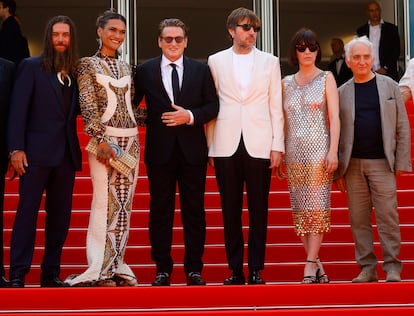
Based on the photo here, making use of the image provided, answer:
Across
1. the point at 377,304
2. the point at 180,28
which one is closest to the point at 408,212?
the point at 377,304

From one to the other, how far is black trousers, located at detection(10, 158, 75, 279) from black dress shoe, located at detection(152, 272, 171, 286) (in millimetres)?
691

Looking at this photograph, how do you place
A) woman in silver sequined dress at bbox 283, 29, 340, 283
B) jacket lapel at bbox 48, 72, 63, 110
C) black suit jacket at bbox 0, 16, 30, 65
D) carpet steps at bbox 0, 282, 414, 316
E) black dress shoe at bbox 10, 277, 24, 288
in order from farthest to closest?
1. black suit jacket at bbox 0, 16, 30, 65
2. woman in silver sequined dress at bbox 283, 29, 340, 283
3. jacket lapel at bbox 48, 72, 63, 110
4. black dress shoe at bbox 10, 277, 24, 288
5. carpet steps at bbox 0, 282, 414, 316

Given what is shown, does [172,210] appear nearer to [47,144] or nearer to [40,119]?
[47,144]

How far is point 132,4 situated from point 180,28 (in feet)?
27.0

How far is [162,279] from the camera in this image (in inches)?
252

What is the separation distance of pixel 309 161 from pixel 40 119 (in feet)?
6.30

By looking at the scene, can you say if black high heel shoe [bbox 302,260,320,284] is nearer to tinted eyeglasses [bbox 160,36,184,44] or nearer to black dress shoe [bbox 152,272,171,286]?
black dress shoe [bbox 152,272,171,286]

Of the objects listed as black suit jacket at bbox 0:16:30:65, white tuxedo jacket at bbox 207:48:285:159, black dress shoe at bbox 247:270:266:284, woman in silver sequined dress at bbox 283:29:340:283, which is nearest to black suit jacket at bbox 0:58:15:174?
white tuxedo jacket at bbox 207:48:285:159

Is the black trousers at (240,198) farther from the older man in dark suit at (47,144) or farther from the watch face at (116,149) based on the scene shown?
the older man in dark suit at (47,144)

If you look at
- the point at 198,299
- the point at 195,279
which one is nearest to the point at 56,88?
the point at 195,279

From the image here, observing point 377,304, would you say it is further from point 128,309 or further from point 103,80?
point 103,80

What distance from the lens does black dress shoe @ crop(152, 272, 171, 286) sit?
637cm

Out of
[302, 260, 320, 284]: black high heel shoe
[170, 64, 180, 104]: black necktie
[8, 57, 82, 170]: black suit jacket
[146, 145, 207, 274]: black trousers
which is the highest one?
[170, 64, 180, 104]: black necktie

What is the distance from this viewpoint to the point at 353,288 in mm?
6043
